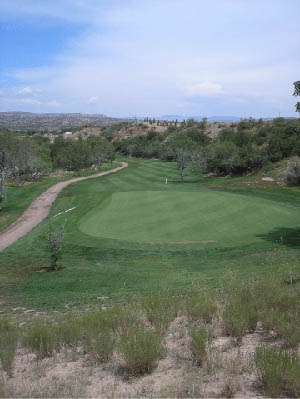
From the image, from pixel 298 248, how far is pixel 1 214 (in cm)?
2668

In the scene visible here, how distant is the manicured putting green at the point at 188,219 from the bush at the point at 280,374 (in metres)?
16.5

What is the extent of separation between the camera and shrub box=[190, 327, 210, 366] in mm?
6834

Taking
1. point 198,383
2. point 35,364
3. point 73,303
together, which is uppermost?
point 198,383

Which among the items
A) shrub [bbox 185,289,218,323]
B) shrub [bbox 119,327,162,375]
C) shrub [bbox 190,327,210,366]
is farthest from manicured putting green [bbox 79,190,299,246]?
shrub [bbox 119,327,162,375]

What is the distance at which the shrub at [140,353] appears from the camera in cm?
661

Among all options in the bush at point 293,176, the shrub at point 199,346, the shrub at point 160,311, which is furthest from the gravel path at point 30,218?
the bush at point 293,176

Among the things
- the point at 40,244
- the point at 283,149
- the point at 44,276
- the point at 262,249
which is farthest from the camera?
the point at 283,149

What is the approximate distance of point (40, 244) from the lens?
2595 cm

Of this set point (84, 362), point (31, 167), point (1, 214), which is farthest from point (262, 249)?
point (31, 167)

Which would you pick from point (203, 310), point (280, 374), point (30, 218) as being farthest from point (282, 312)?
point (30, 218)

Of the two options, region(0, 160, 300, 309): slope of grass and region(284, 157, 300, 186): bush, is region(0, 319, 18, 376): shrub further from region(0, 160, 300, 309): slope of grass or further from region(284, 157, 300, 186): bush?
region(284, 157, 300, 186): bush

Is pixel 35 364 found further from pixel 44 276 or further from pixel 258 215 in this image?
pixel 258 215

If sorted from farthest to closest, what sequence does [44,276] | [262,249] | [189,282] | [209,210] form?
[209,210] < [262,249] < [44,276] < [189,282]

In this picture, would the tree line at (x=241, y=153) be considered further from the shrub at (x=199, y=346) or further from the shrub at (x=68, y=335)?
the shrub at (x=199, y=346)
